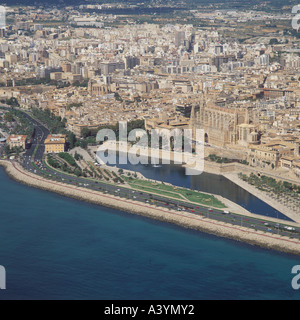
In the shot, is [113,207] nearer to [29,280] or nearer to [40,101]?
[29,280]

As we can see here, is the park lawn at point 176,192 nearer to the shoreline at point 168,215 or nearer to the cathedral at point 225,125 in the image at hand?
the shoreline at point 168,215

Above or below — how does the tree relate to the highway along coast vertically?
above

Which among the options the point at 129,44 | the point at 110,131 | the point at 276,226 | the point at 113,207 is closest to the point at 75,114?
the point at 110,131

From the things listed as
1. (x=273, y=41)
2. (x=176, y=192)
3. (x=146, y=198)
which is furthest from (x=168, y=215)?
(x=273, y=41)

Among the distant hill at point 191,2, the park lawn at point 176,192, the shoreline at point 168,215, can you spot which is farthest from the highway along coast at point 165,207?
the distant hill at point 191,2

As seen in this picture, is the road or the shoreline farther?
the road

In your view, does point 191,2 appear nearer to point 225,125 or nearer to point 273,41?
point 273,41

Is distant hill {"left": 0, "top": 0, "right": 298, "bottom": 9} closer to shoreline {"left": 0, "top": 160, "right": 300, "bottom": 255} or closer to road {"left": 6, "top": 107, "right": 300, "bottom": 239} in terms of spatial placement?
road {"left": 6, "top": 107, "right": 300, "bottom": 239}

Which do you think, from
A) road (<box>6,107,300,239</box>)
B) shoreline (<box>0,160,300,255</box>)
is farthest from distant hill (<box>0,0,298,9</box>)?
shoreline (<box>0,160,300,255</box>)
